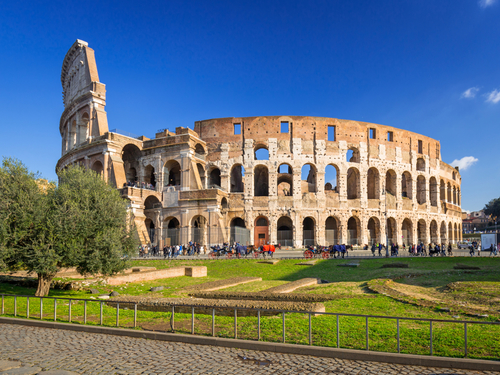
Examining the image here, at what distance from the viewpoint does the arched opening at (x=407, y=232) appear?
40.7m

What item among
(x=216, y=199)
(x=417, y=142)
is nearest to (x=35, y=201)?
(x=216, y=199)

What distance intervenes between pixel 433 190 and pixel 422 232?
5.76 metres

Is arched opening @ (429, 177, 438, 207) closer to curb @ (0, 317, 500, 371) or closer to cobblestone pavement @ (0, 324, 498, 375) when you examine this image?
curb @ (0, 317, 500, 371)

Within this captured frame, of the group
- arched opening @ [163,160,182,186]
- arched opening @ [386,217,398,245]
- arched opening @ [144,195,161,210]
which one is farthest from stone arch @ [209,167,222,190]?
arched opening @ [386,217,398,245]

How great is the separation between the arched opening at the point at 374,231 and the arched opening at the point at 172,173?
2133 cm

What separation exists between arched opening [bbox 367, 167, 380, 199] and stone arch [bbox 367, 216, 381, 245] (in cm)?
258

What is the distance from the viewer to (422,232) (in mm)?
42750

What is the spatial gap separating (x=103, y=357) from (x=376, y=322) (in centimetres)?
490

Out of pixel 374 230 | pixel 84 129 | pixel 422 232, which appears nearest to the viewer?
pixel 374 230

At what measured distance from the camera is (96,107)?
126 feet

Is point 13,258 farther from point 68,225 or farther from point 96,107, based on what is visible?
point 96,107

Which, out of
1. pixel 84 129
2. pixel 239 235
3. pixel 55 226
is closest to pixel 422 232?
pixel 239 235

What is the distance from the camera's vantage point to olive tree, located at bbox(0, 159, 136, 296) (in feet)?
35.0

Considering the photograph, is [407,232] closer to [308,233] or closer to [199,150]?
[308,233]
